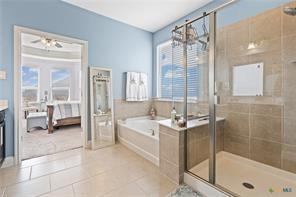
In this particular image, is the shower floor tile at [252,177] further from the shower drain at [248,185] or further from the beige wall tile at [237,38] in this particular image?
the beige wall tile at [237,38]

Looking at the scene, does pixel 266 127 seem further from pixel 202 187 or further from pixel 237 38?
pixel 237 38

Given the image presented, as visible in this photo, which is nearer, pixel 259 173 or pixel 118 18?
pixel 259 173

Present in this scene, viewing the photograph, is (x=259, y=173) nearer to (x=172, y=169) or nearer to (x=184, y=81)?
(x=172, y=169)

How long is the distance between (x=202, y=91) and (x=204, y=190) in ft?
4.23

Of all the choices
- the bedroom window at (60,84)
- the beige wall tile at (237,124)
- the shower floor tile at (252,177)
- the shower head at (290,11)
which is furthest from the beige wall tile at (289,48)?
the bedroom window at (60,84)

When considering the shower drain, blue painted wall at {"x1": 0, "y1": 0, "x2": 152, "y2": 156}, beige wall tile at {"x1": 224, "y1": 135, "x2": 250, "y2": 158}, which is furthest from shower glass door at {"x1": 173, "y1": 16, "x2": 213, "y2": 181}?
blue painted wall at {"x1": 0, "y1": 0, "x2": 152, "y2": 156}

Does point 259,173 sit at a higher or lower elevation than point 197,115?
lower

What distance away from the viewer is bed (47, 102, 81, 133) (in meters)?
4.15

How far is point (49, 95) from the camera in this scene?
6438 mm

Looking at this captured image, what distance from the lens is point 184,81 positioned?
2.24m

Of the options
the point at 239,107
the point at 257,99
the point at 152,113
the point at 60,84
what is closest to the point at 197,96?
the point at 239,107

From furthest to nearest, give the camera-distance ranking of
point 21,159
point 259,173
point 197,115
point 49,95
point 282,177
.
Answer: point 49,95 < point 21,159 < point 197,115 < point 259,173 < point 282,177

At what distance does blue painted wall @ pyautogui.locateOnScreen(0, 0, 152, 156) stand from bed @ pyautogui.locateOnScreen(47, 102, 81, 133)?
193cm

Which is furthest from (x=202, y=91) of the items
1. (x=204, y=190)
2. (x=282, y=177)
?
(x=282, y=177)
